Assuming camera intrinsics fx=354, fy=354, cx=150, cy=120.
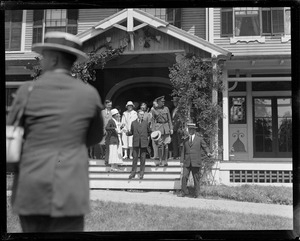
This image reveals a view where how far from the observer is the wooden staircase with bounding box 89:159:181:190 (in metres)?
3.79

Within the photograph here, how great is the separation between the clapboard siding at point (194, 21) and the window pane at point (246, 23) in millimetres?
949

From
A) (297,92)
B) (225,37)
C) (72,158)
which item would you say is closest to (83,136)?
(72,158)

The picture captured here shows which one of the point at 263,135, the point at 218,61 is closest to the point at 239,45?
the point at 218,61

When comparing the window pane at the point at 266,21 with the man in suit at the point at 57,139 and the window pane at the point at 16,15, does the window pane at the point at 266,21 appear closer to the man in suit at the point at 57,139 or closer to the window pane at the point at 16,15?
the window pane at the point at 16,15

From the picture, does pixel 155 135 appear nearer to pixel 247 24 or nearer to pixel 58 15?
pixel 58 15

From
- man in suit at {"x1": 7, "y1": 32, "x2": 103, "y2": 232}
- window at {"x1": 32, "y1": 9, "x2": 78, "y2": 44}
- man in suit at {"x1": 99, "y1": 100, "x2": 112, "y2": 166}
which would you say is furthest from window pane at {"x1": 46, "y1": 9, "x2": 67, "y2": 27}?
man in suit at {"x1": 7, "y1": 32, "x2": 103, "y2": 232}

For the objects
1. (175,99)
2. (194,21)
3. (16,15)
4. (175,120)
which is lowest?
(175,120)

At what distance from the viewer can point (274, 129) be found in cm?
473

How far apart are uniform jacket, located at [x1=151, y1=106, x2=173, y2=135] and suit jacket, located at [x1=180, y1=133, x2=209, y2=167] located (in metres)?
0.37

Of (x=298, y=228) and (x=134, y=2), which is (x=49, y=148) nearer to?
(x=134, y=2)

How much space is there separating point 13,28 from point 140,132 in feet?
6.70

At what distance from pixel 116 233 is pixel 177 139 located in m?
2.22

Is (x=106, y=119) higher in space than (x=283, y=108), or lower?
lower

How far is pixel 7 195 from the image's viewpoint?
326cm
